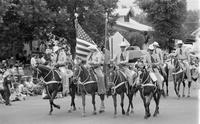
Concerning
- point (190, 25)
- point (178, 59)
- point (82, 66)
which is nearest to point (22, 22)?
point (178, 59)

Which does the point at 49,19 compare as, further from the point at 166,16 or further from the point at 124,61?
the point at 124,61

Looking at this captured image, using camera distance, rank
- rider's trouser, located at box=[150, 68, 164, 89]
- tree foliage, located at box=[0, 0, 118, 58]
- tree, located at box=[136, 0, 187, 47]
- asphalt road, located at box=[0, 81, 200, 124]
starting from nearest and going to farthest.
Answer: asphalt road, located at box=[0, 81, 200, 124]
rider's trouser, located at box=[150, 68, 164, 89]
tree foliage, located at box=[0, 0, 118, 58]
tree, located at box=[136, 0, 187, 47]

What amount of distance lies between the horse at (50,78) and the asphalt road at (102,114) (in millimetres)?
839

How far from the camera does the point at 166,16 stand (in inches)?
1761

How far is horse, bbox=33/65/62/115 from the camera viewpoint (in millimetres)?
15153

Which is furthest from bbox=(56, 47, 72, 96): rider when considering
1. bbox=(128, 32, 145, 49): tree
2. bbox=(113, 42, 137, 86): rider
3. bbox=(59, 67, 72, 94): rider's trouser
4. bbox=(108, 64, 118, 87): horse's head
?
bbox=(128, 32, 145, 49): tree

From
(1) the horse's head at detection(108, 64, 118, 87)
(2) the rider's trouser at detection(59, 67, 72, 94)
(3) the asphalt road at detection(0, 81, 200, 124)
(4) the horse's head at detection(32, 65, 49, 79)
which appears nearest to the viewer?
(3) the asphalt road at detection(0, 81, 200, 124)

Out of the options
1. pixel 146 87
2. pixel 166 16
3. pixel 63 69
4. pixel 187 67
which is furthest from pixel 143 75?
pixel 166 16

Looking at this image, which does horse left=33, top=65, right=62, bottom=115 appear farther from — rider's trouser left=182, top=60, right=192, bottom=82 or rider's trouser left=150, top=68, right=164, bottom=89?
rider's trouser left=182, top=60, right=192, bottom=82

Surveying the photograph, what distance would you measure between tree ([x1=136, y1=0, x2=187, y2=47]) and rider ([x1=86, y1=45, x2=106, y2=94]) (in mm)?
30622

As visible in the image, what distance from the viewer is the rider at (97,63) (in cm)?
1472

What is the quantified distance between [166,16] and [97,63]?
31.2 meters

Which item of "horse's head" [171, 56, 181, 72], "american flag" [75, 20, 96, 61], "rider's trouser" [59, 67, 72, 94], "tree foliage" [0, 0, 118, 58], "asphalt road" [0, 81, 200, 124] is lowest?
"asphalt road" [0, 81, 200, 124]

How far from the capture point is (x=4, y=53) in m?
31.5
